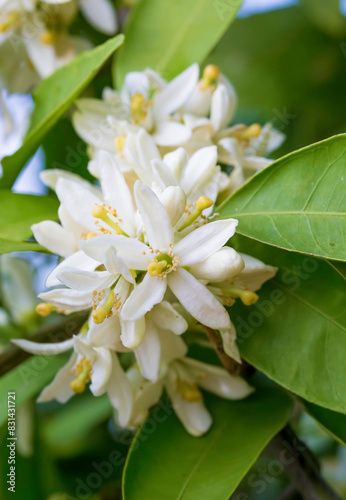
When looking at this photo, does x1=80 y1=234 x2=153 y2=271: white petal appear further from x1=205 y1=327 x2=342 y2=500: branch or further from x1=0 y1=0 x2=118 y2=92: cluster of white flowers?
x1=0 y1=0 x2=118 y2=92: cluster of white flowers

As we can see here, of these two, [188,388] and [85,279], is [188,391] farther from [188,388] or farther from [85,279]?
[85,279]

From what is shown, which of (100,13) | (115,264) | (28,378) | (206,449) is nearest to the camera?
(115,264)

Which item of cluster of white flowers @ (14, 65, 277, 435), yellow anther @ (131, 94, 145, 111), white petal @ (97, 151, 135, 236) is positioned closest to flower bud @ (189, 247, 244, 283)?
cluster of white flowers @ (14, 65, 277, 435)

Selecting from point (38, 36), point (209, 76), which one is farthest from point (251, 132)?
point (38, 36)

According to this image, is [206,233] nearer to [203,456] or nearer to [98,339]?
[98,339]

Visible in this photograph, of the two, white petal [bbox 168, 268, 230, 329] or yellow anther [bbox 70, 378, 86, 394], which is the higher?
white petal [bbox 168, 268, 230, 329]

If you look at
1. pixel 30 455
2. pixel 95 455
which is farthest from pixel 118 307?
pixel 95 455

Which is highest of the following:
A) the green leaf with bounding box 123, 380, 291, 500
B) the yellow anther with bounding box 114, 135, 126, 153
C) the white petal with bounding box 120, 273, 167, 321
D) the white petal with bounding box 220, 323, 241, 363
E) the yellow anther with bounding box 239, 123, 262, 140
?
the yellow anther with bounding box 239, 123, 262, 140
